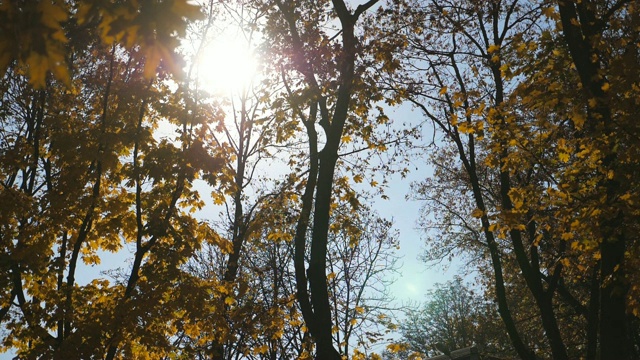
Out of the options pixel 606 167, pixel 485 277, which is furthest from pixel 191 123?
pixel 485 277

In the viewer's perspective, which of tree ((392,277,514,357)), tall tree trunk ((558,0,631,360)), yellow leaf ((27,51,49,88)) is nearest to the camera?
yellow leaf ((27,51,49,88))

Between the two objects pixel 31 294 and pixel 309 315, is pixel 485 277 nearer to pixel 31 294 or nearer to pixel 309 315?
pixel 309 315

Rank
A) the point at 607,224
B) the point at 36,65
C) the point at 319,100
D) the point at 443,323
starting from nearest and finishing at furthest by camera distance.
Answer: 1. the point at 36,65
2. the point at 607,224
3. the point at 319,100
4. the point at 443,323

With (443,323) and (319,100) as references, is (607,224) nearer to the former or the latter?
(319,100)

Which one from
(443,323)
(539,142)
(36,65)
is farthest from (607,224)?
(443,323)

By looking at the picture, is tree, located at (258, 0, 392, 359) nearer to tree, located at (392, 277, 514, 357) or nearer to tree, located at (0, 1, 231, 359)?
tree, located at (0, 1, 231, 359)

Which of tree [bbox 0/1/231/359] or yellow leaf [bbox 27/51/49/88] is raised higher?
tree [bbox 0/1/231/359]

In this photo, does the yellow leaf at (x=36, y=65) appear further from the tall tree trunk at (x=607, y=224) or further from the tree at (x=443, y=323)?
the tree at (x=443, y=323)

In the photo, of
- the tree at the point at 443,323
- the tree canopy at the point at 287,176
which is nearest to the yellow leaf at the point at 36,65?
the tree canopy at the point at 287,176

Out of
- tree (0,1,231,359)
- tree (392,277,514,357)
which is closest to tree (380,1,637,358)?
tree (0,1,231,359)

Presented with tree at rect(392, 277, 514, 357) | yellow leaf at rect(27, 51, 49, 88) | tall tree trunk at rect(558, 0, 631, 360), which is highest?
tree at rect(392, 277, 514, 357)

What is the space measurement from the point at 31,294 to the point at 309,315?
200 inches

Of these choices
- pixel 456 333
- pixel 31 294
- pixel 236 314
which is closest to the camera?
pixel 31 294

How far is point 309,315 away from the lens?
8.95m
